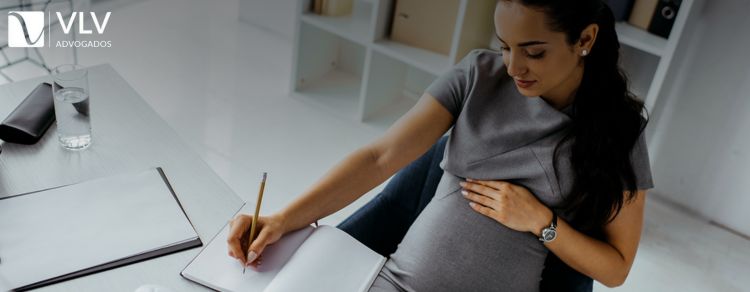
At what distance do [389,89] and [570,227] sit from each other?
6.64ft

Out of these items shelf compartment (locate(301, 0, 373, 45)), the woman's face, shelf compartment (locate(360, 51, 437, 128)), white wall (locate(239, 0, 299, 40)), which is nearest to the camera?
the woman's face

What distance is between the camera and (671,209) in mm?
2740

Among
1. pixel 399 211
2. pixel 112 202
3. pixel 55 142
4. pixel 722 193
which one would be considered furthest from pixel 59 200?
pixel 722 193

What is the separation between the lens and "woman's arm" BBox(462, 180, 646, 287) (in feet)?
4.20

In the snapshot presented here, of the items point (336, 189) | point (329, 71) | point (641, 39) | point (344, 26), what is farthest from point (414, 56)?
point (336, 189)

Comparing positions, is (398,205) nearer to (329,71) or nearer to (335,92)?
(335,92)

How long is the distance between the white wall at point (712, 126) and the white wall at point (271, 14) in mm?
2149

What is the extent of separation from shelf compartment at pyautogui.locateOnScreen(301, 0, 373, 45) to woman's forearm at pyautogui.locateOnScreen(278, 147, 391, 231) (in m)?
1.58

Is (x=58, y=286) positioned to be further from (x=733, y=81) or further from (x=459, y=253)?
(x=733, y=81)

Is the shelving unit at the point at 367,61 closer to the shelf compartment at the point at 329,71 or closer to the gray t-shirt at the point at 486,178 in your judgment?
the shelf compartment at the point at 329,71

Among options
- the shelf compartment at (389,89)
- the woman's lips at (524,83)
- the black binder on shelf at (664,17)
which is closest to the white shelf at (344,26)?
the shelf compartment at (389,89)

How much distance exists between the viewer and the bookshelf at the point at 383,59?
2.39 m

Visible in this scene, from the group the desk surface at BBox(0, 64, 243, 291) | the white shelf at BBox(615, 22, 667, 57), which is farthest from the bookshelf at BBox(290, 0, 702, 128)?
the desk surface at BBox(0, 64, 243, 291)

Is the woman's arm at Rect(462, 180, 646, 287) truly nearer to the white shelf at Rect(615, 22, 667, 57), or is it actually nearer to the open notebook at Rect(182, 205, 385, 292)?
the open notebook at Rect(182, 205, 385, 292)
